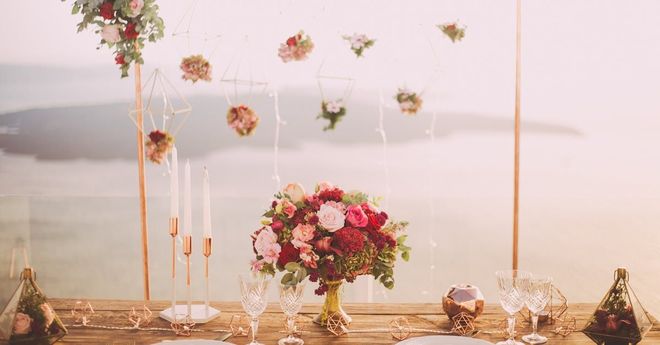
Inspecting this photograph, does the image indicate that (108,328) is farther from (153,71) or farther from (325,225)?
(153,71)

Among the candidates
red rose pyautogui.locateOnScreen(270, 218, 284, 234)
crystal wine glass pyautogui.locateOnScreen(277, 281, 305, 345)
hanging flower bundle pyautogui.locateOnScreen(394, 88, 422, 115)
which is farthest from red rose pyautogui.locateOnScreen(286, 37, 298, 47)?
crystal wine glass pyautogui.locateOnScreen(277, 281, 305, 345)

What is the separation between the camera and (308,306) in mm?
1953

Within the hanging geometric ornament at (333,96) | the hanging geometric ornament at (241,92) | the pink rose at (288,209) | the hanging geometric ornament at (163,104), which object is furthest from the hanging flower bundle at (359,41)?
the pink rose at (288,209)

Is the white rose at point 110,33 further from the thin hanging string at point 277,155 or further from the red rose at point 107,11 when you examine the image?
the thin hanging string at point 277,155

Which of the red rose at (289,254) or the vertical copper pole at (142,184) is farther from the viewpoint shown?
the vertical copper pole at (142,184)

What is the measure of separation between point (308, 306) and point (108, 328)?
1.85 ft

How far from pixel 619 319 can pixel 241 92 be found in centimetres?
179

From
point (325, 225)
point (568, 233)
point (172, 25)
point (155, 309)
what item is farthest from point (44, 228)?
point (568, 233)

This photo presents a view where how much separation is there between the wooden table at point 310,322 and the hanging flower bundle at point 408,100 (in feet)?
3.53

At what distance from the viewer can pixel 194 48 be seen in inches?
110

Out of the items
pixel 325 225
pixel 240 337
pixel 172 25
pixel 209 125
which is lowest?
pixel 240 337

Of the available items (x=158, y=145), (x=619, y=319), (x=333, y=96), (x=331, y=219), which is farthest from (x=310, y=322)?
(x=333, y=96)

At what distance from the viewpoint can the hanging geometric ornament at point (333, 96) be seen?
9.17ft

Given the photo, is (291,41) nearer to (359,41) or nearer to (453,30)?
(359,41)
